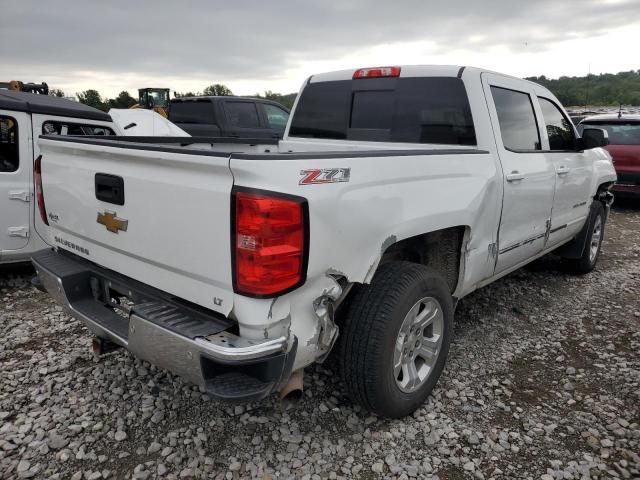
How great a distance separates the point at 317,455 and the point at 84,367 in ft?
5.75

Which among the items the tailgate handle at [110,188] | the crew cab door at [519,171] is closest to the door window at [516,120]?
the crew cab door at [519,171]

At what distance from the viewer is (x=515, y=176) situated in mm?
3266

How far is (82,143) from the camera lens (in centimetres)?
255

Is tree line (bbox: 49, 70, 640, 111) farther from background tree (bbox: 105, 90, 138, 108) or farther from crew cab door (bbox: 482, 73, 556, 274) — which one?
crew cab door (bbox: 482, 73, 556, 274)

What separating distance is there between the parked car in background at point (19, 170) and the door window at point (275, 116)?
19.0ft

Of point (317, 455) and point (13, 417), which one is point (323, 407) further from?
point (13, 417)

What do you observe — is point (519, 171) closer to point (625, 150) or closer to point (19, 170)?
point (19, 170)

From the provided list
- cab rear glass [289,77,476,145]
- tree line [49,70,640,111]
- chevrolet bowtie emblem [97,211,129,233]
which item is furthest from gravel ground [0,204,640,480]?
tree line [49,70,640,111]

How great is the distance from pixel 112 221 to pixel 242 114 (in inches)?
304

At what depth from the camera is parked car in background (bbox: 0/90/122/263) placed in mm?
4316

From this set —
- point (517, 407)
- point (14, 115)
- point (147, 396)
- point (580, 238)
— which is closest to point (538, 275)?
point (580, 238)

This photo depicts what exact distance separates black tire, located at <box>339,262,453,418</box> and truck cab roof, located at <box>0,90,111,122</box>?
369 cm

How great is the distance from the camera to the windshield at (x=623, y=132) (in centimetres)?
864

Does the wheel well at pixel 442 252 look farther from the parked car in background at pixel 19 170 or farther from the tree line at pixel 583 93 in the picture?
the tree line at pixel 583 93
